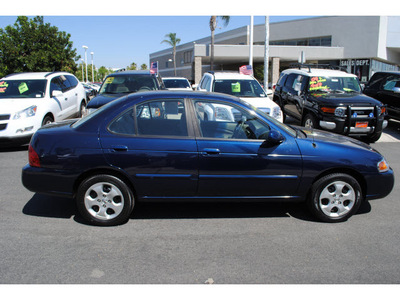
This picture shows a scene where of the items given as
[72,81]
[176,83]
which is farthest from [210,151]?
[176,83]

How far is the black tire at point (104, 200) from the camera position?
4156 millimetres

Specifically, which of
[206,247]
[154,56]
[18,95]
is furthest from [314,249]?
[154,56]

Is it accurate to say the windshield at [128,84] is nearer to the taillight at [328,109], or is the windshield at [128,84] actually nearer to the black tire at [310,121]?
the black tire at [310,121]

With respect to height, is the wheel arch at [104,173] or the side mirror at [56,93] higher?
the side mirror at [56,93]

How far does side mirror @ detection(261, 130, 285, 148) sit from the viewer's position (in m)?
4.14

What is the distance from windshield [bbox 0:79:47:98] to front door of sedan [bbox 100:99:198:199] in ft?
19.1

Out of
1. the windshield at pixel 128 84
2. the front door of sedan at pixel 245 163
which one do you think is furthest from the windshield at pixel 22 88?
the front door of sedan at pixel 245 163

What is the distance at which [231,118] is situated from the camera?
456cm

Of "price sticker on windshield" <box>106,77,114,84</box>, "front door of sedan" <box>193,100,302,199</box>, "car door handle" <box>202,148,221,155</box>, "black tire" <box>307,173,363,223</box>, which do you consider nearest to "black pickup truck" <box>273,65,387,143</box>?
"black tire" <box>307,173,363,223</box>

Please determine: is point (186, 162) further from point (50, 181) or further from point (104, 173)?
point (50, 181)

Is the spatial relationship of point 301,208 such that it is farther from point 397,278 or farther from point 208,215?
point 397,278

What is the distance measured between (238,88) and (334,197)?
6.02 meters

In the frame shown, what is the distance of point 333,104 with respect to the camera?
29.1ft

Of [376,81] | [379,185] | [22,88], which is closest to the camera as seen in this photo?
[379,185]
